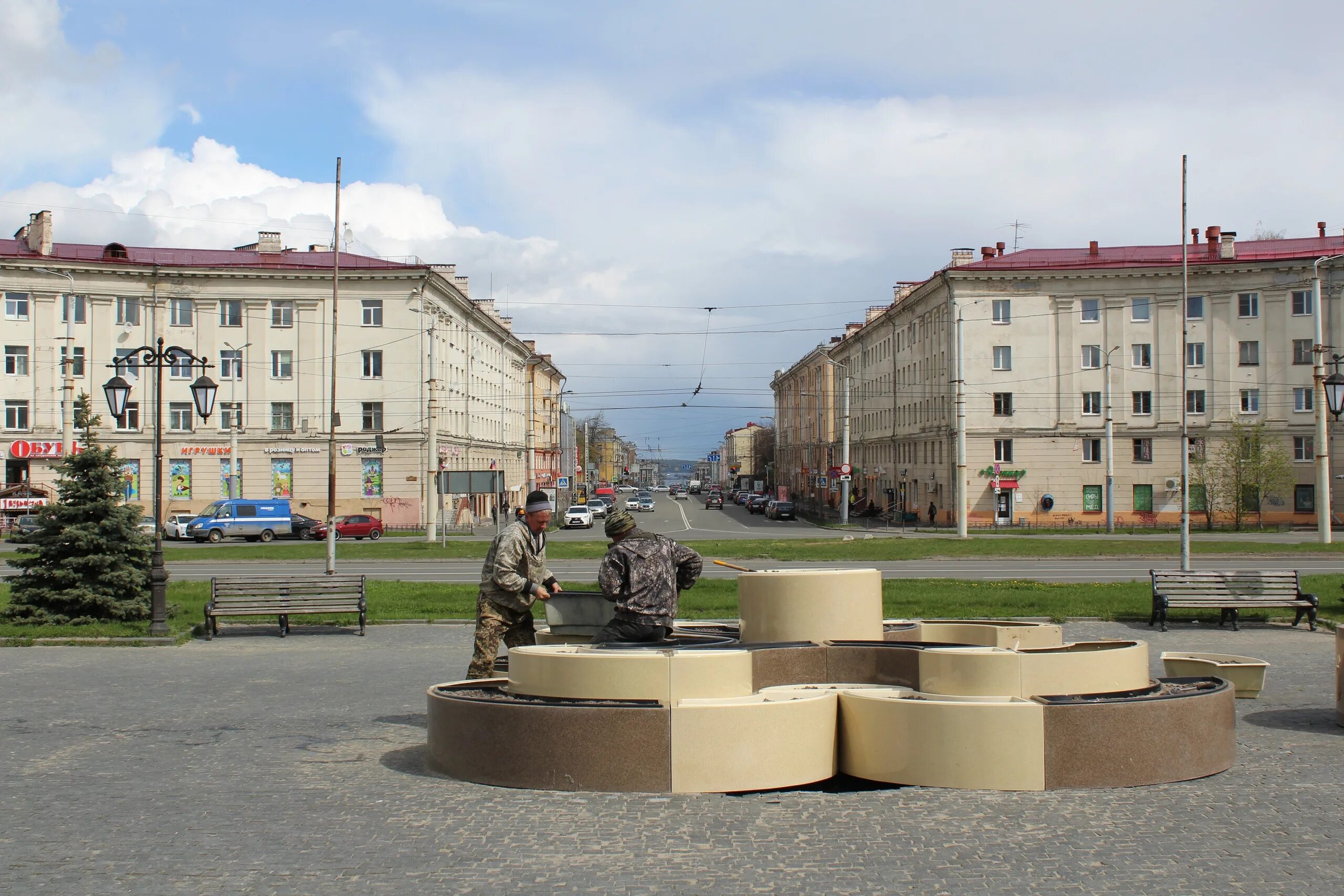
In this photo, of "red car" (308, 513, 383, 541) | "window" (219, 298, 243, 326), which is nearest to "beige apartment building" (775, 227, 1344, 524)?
"red car" (308, 513, 383, 541)

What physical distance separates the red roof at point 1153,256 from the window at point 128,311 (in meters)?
40.9

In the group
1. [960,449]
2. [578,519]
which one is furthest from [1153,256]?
[578,519]

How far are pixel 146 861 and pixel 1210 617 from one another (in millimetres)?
16958

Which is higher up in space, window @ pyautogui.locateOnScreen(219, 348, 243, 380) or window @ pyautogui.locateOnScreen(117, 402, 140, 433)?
window @ pyautogui.locateOnScreen(219, 348, 243, 380)

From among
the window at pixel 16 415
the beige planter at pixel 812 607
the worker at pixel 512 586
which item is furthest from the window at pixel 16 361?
the beige planter at pixel 812 607

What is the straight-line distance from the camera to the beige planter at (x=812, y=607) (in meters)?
8.86

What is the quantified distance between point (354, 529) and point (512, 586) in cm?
4575

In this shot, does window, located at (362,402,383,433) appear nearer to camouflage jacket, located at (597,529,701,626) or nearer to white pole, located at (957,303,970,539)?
white pole, located at (957,303,970,539)

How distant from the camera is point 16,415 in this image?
190 ft

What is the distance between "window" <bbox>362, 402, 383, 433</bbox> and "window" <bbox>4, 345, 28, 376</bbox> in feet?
53.1

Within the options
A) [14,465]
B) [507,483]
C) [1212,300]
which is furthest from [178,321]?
[1212,300]

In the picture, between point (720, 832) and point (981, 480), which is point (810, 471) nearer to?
point (981, 480)

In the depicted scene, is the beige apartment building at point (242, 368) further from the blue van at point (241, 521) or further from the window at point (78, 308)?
the blue van at point (241, 521)

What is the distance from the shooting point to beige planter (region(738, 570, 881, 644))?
8.86 meters
